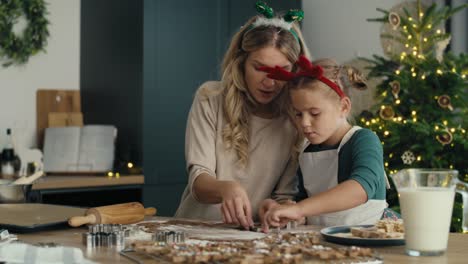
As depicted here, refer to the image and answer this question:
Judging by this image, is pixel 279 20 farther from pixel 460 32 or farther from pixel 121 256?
pixel 460 32

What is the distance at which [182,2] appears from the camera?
414cm

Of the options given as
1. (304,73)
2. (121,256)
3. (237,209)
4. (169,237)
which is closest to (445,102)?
(304,73)

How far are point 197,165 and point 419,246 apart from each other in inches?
37.6

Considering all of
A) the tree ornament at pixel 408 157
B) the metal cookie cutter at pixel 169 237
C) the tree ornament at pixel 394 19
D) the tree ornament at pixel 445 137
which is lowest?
the tree ornament at pixel 408 157

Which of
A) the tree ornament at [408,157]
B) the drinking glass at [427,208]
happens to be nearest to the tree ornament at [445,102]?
the tree ornament at [408,157]

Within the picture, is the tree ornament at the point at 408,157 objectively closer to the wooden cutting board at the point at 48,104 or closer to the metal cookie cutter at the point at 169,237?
the wooden cutting board at the point at 48,104

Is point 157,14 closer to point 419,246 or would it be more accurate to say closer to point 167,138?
point 167,138

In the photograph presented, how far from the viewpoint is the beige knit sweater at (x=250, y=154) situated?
2.17 meters

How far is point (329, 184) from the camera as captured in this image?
1938 millimetres

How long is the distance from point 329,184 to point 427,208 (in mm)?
679

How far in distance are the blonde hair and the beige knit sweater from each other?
0.08 feet

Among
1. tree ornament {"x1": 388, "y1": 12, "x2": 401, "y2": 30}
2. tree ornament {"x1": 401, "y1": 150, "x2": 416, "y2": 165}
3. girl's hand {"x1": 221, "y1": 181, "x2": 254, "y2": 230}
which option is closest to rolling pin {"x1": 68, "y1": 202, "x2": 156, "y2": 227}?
girl's hand {"x1": 221, "y1": 181, "x2": 254, "y2": 230}

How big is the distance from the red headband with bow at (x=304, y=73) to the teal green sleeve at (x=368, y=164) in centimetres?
14

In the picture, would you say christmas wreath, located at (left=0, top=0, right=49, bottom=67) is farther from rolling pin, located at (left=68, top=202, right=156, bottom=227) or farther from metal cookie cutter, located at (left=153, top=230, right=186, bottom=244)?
metal cookie cutter, located at (left=153, top=230, right=186, bottom=244)
